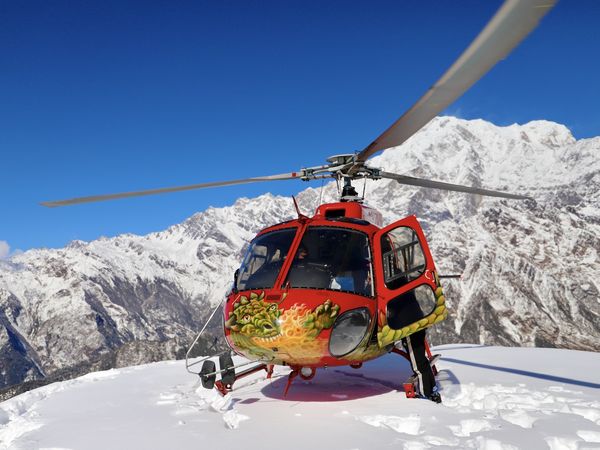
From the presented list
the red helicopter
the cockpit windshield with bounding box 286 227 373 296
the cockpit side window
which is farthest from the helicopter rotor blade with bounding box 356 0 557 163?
the cockpit side window

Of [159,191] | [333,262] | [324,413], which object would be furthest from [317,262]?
[159,191]

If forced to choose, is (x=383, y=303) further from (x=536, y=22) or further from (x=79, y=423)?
(x=536, y=22)

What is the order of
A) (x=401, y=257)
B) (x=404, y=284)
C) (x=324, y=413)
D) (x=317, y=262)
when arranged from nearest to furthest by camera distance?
(x=324, y=413) → (x=317, y=262) → (x=404, y=284) → (x=401, y=257)

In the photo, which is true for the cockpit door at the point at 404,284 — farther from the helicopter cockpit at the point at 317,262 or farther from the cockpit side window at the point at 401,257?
the helicopter cockpit at the point at 317,262

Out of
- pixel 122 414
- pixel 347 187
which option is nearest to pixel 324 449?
pixel 122 414

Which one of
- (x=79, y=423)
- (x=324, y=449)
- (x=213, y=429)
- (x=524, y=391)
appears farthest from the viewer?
(x=524, y=391)

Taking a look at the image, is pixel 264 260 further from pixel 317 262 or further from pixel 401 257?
pixel 401 257
